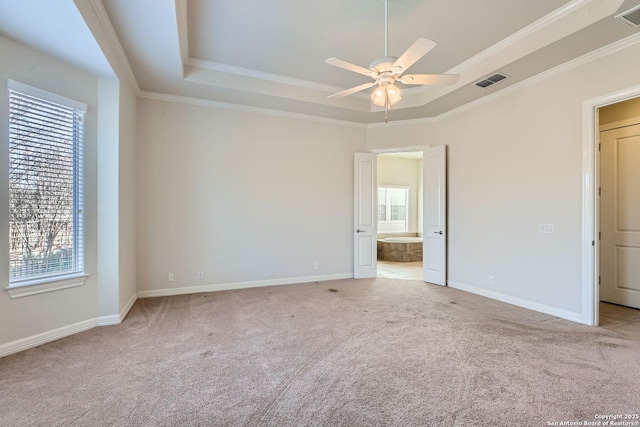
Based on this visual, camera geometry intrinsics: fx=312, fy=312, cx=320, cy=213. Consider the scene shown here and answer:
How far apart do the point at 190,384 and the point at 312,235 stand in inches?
135

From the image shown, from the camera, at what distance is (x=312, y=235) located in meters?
5.44

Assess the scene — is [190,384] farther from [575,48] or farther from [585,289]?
[575,48]

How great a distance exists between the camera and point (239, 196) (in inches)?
193

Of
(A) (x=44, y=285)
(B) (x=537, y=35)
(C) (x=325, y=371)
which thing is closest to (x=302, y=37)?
(B) (x=537, y=35)

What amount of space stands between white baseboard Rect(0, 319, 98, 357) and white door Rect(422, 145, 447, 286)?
15.6ft

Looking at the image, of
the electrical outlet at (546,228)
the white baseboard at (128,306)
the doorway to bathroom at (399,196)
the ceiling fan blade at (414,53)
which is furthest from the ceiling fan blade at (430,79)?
the doorway to bathroom at (399,196)

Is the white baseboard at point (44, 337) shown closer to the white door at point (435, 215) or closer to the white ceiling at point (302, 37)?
the white ceiling at point (302, 37)

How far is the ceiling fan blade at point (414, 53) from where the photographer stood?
2299mm

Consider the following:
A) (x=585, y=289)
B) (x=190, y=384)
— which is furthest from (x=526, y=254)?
(x=190, y=384)

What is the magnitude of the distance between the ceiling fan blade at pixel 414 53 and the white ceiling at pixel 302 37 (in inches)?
27.9

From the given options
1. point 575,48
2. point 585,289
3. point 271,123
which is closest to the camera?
point 575,48

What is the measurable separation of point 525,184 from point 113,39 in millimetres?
4886

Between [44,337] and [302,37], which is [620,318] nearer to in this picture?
[302,37]

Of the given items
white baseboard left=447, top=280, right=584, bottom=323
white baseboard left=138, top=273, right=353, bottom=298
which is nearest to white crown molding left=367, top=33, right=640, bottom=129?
white baseboard left=447, top=280, right=584, bottom=323
